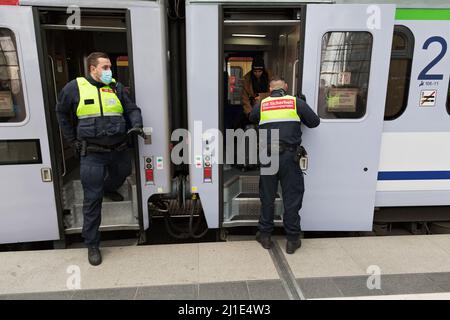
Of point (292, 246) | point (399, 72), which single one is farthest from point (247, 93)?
point (292, 246)

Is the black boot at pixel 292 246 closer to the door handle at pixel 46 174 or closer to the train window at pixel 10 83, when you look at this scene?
the door handle at pixel 46 174

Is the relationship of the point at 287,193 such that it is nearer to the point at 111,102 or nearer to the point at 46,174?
the point at 111,102

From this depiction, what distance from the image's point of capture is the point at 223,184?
3324 mm

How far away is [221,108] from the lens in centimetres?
310

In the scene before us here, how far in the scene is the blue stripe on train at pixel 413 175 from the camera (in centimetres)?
336

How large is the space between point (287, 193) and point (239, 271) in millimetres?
835

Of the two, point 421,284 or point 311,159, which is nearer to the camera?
point 421,284

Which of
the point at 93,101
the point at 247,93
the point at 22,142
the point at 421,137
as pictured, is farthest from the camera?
the point at 247,93

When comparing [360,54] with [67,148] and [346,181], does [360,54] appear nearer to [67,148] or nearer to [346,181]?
[346,181]

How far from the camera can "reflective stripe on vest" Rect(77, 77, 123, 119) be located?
2.79m

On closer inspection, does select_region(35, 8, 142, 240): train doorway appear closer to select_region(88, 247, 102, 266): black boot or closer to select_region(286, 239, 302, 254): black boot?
select_region(88, 247, 102, 266): black boot

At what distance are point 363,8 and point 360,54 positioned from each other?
1.31 feet

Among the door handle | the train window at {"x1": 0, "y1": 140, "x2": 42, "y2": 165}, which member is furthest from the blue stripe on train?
the train window at {"x1": 0, "y1": 140, "x2": 42, "y2": 165}
